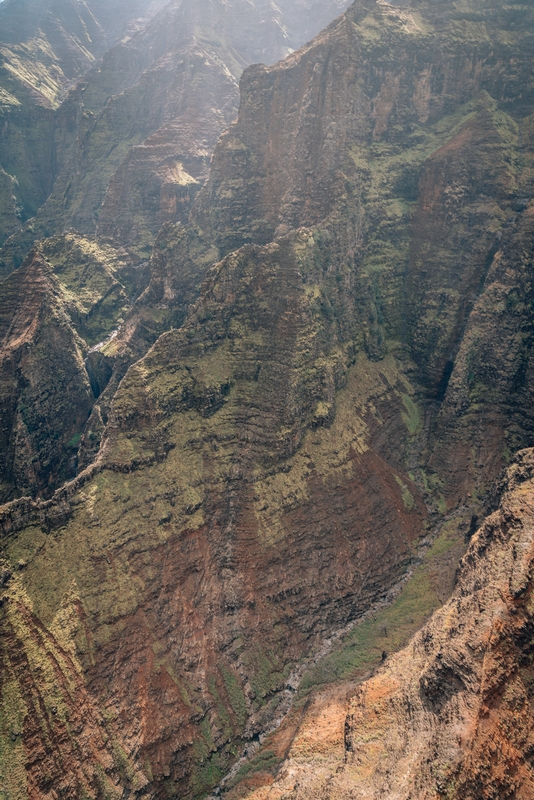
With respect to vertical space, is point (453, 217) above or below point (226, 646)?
above

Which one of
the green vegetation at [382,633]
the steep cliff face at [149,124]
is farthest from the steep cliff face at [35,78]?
the green vegetation at [382,633]

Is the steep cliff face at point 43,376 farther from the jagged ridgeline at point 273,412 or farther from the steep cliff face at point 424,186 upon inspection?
the steep cliff face at point 424,186

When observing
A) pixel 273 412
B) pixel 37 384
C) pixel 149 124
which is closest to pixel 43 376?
pixel 37 384

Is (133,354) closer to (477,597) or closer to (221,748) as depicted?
(221,748)

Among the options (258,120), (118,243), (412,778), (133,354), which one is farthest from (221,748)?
(118,243)

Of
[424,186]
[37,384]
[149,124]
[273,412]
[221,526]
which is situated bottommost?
Result: [221,526]

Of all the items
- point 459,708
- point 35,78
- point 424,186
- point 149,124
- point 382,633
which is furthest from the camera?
point 35,78

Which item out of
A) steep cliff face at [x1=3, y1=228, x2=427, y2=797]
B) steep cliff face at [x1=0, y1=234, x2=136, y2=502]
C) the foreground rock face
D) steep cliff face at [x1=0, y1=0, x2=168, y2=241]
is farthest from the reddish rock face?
steep cliff face at [x1=0, y1=0, x2=168, y2=241]

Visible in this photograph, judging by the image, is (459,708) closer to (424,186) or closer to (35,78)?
(424,186)
